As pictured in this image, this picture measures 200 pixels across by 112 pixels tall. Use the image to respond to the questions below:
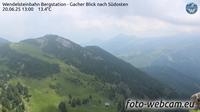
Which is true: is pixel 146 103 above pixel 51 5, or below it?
below

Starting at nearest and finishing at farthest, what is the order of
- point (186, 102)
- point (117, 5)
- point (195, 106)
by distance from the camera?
point (195, 106) < point (186, 102) < point (117, 5)

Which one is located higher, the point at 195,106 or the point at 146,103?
the point at 195,106

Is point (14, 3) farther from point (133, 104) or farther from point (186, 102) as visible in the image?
point (186, 102)

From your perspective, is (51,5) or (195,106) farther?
(51,5)

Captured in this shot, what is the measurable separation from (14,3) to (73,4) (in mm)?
11130

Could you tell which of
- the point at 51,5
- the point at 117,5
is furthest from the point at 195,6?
the point at 51,5

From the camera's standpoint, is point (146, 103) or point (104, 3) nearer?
point (146, 103)

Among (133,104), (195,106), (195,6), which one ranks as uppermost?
(195,6)

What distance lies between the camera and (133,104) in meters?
41.2

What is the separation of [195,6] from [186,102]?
68.7 feet

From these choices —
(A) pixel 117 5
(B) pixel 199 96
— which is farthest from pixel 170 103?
(A) pixel 117 5

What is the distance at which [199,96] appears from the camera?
30.5 m

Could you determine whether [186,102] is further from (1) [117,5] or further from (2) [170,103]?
(1) [117,5]

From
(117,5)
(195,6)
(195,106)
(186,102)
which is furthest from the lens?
(117,5)
